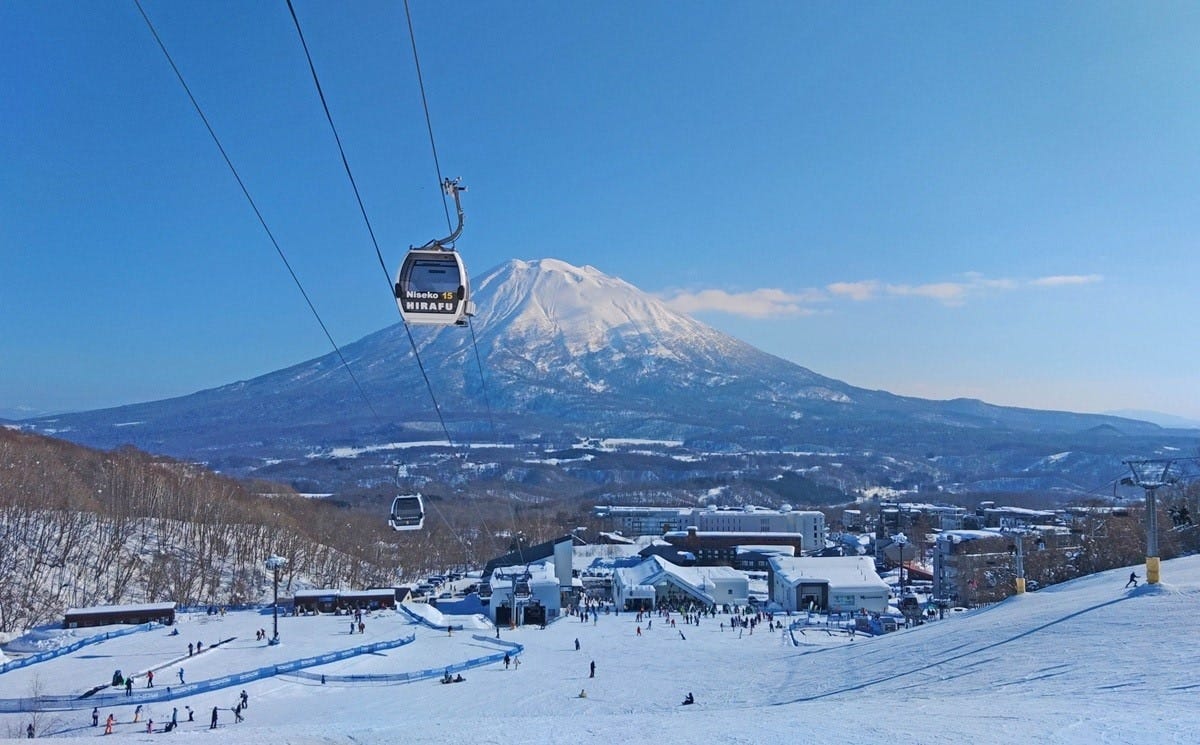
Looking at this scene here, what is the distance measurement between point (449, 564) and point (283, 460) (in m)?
88.2

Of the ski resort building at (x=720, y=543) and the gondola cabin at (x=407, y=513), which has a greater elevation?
the gondola cabin at (x=407, y=513)

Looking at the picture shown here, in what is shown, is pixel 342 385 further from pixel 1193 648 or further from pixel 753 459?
pixel 1193 648

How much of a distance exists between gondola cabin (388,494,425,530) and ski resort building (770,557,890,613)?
70.1ft

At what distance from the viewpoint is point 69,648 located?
25797 millimetres

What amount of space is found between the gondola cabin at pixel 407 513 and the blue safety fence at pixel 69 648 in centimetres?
1006

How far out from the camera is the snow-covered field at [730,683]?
1148 cm

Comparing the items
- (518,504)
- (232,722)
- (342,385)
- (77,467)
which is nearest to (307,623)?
(232,722)

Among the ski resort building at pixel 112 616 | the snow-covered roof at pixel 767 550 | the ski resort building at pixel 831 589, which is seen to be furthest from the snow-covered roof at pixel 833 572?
the ski resort building at pixel 112 616

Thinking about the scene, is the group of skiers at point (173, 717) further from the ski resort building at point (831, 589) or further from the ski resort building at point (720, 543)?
the ski resort building at point (720, 543)

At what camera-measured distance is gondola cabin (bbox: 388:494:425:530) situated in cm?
2322

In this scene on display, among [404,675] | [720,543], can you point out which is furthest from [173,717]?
[720,543]

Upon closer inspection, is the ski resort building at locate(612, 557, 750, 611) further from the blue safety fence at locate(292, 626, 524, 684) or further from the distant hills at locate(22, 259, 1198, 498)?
the distant hills at locate(22, 259, 1198, 498)

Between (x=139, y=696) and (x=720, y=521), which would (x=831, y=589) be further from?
(x=720, y=521)

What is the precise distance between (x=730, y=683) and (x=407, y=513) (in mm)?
9102
